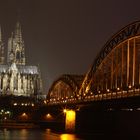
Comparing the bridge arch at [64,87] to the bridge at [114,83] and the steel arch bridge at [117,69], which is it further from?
the steel arch bridge at [117,69]

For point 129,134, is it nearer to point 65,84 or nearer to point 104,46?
point 104,46

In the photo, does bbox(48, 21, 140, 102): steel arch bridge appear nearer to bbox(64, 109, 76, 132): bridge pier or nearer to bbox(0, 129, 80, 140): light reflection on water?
bbox(64, 109, 76, 132): bridge pier

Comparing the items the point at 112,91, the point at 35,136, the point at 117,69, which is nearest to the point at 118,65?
the point at 117,69

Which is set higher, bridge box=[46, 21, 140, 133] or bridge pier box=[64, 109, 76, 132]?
bridge box=[46, 21, 140, 133]

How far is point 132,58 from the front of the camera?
76062mm

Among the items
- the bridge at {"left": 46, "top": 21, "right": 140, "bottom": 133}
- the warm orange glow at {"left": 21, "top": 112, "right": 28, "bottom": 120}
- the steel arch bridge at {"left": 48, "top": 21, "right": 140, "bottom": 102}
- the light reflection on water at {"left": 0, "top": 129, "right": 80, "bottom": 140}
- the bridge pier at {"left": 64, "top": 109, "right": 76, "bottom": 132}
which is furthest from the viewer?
the warm orange glow at {"left": 21, "top": 112, "right": 28, "bottom": 120}

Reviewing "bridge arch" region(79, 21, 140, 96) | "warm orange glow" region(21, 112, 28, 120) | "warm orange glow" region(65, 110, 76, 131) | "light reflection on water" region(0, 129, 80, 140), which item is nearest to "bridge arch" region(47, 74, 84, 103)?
"warm orange glow" region(21, 112, 28, 120)

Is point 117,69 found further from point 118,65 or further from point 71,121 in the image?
point 71,121

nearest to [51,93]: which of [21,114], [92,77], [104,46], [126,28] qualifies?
[21,114]

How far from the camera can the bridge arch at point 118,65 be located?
72.9 meters

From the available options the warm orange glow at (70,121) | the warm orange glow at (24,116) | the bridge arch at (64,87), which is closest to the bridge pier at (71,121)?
the warm orange glow at (70,121)

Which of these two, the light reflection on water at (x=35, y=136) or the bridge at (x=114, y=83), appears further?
the light reflection on water at (x=35, y=136)

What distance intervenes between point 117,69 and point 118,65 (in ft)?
2.17

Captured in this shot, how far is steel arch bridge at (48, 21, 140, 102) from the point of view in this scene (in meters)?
71.4
